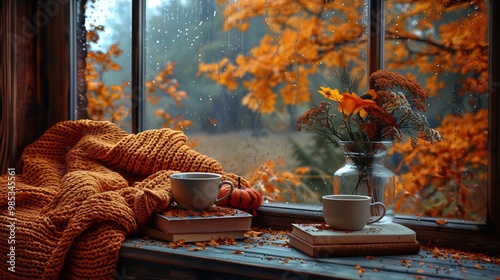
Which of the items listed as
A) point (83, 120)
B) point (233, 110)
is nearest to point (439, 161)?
point (233, 110)

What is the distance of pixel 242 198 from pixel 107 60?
0.76 meters

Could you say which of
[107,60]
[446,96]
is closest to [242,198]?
[446,96]

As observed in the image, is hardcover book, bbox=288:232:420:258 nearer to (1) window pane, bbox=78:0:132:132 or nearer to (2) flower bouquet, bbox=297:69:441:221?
(2) flower bouquet, bbox=297:69:441:221

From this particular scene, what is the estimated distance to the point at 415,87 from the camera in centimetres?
134

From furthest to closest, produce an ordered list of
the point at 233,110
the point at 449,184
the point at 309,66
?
the point at 233,110
the point at 309,66
the point at 449,184

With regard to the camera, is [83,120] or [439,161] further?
[83,120]

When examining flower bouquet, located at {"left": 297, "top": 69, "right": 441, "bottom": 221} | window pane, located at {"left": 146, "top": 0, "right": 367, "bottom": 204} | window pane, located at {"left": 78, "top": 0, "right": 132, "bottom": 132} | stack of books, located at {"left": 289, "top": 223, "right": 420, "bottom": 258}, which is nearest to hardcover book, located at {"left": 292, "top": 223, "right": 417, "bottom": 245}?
stack of books, located at {"left": 289, "top": 223, "right": 420, "bottom": 258}

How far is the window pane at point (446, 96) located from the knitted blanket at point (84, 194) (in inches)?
21.0

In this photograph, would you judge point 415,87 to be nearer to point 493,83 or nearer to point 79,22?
point 493,83

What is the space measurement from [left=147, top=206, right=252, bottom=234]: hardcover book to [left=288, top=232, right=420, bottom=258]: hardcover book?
0.20m

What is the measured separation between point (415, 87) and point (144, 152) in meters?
0.81

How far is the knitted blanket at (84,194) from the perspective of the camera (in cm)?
135

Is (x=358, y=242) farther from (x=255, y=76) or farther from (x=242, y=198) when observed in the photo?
(x=255, y=76)

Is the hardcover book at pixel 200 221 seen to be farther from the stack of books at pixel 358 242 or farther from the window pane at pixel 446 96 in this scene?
the window pane at pixel 446 96
